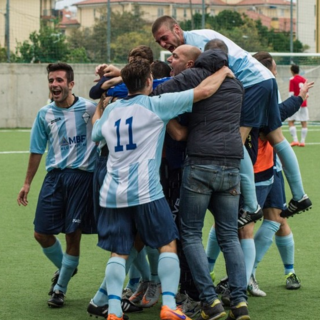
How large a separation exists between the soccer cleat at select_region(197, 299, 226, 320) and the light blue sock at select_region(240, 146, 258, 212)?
85 centimetres

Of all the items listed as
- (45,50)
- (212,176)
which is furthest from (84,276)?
(45,50)

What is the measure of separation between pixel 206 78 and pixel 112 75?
792 millimetres

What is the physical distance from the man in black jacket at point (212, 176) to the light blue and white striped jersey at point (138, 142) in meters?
0.21

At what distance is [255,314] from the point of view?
20.7 feet

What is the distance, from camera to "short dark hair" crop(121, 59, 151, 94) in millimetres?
5652

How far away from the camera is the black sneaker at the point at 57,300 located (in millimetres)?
6582

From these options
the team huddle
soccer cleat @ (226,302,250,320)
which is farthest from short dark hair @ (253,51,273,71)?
soccer cleat @ (226,302,250,320)

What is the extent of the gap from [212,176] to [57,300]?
1.71m

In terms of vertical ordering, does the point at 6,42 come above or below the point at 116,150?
above

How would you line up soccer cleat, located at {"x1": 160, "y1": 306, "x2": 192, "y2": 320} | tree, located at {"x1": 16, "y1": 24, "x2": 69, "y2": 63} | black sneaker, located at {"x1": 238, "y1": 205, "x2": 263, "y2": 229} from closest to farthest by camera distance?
soccer cleat, located at {"x1": 160, "y1": 306, "x2": 192, "y2": 320}, black sneaker, located at {"x1": 238, "y1": 205, "x2": 263, "y2": 229}, tree, located at {"x1": 16, "y1": 24, "x2": 69, "y2": 63}

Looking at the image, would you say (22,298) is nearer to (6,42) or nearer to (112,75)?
(112,75)

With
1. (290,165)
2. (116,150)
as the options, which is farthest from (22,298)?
(290,165)

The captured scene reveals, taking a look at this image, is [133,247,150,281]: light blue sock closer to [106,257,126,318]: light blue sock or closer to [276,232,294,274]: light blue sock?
[106,257,126,318]: light blue sock

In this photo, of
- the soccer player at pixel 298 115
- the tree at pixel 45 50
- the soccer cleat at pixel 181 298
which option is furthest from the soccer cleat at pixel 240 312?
the tree at pixel 45 50
